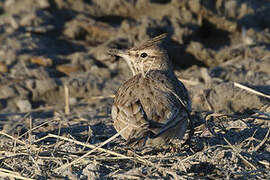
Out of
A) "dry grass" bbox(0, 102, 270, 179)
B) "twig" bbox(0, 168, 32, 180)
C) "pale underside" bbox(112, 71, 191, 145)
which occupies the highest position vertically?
"pale underside" bbox(112, 71, 191, 145)

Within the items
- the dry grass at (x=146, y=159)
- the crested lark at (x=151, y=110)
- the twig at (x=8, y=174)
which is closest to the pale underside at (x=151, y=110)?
the crested lark at (x=151, y=110)

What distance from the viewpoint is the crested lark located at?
165 inches

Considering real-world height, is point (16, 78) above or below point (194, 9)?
below

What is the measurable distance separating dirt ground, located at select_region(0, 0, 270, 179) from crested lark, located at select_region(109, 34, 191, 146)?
260mm

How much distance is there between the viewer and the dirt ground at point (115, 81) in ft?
14.3

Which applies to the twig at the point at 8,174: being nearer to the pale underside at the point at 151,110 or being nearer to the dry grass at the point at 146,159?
the dry grass at the point at 146,159

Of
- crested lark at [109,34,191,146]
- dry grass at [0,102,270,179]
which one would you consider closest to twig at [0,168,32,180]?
dry grass at [0,102,270,179]

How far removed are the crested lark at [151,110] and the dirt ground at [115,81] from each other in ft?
0.85

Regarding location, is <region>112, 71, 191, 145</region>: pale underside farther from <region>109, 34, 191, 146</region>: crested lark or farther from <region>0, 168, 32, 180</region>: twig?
<region>0, 168, 32, 180</region>: twig

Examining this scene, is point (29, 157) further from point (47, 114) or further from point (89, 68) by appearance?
point (89, 68)

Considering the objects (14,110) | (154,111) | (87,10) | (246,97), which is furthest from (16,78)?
(154,111)

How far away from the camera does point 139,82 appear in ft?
15.9

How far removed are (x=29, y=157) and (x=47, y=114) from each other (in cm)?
290

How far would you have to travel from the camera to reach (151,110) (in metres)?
4.35
